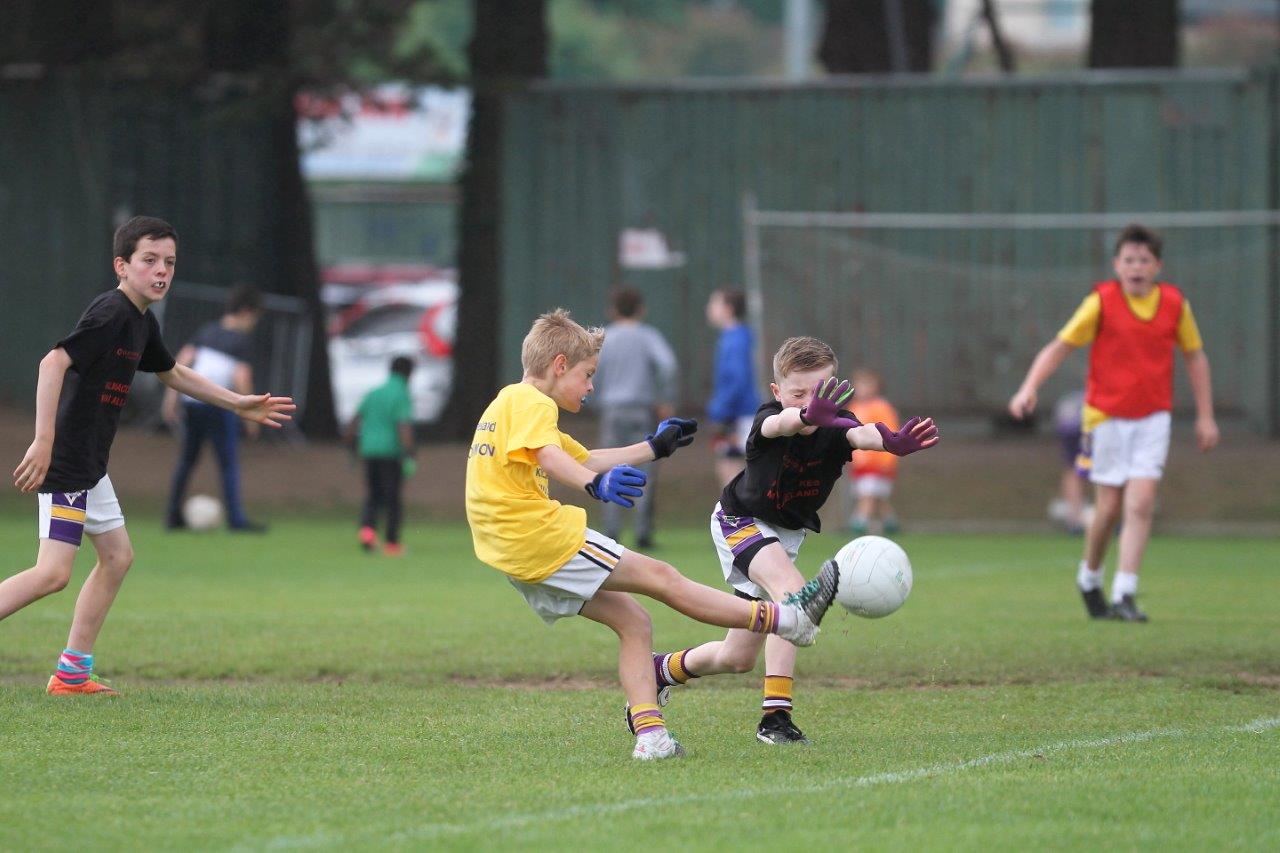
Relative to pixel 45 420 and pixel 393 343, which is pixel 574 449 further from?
pixel 393 343

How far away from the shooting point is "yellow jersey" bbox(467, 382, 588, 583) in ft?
20.2

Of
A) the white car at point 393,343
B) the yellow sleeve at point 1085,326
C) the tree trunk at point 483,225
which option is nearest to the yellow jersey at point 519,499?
the yellow sleeve at point 1085,326

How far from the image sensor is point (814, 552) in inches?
567

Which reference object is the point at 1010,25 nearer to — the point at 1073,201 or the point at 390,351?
the point at 390,351

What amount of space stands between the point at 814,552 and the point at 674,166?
7827 mm

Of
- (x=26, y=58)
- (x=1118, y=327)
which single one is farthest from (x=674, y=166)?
(x=1118, y=327)

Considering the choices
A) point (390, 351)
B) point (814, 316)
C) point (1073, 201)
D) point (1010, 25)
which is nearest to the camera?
point (814, 316)

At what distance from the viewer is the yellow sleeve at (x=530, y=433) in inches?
241

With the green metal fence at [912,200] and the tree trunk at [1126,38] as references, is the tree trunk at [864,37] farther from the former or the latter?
the tree trunk at [1126,38]

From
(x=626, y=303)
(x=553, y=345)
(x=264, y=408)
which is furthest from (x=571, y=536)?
(x=626, y=303)

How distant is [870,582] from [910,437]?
56cm

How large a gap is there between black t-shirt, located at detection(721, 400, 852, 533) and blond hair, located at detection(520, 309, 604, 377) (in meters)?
0.71

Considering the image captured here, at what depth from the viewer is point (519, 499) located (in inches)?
244

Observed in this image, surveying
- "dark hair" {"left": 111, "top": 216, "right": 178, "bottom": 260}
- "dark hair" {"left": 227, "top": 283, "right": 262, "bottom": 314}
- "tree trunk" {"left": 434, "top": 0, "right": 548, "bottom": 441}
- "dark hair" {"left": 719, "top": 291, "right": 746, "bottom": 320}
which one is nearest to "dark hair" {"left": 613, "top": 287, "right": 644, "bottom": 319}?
"dark hair" {"left": 719, "top": 291, "right": 746, "bottom": 320}
